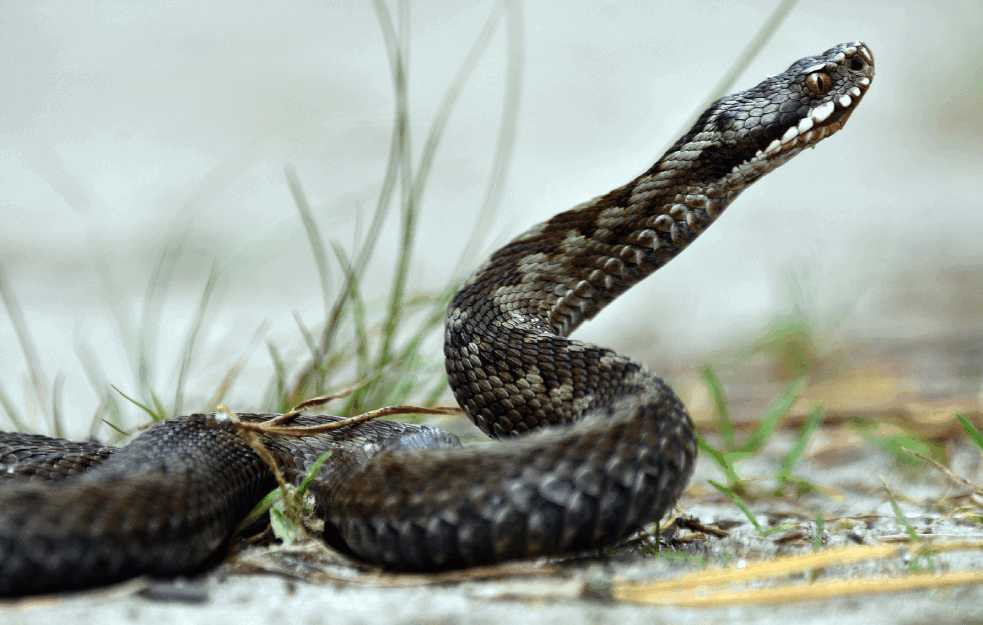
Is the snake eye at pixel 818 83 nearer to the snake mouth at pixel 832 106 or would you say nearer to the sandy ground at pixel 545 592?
the snake mouth at pixel 832 106

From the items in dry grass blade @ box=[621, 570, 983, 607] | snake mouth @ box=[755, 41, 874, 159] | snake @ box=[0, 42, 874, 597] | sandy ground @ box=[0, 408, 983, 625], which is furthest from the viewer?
snake mouth @ box=[755, 41, 874, 159]

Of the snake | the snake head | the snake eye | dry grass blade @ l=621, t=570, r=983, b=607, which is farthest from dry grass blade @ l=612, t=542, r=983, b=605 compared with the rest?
the snake eye

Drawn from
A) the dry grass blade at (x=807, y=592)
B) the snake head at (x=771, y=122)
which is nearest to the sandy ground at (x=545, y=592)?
the dry grass blade at (x=807, y=592)

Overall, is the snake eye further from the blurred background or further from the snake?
the blurred background

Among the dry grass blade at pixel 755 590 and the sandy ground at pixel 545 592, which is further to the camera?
the dry grass blade at pixel 755 590

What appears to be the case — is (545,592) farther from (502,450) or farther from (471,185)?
(471,185)

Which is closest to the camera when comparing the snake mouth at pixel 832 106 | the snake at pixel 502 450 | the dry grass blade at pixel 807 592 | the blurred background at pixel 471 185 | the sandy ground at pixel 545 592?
the sandy ground at pixel 545 592

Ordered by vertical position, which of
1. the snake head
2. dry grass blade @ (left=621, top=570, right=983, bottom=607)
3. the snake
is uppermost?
the snake head

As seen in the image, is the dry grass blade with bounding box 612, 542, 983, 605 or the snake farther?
the snake

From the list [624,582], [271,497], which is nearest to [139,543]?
[271,497]
